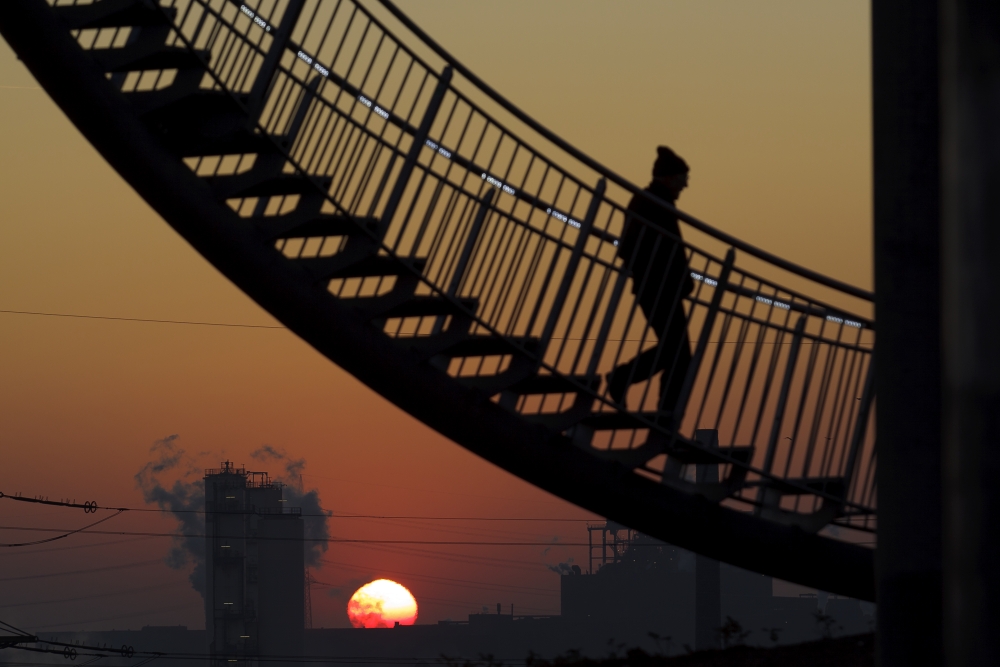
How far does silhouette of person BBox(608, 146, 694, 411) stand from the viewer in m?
7.32

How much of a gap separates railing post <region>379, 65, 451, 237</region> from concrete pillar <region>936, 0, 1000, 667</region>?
4.55 m

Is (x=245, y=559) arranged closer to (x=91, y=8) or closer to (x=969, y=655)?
(x=91, y=8)

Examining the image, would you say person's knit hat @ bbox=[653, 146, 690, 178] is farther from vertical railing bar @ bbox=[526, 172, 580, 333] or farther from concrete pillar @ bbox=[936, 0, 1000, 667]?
concrete pillar @ bbox=[936, 0, 1000, 667]

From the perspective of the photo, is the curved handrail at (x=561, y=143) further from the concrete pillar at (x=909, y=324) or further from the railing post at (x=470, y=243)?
the concrete pillar at (x=909, y=324)

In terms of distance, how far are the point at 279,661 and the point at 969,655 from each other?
64.4 meters

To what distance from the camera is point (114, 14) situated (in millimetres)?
7207

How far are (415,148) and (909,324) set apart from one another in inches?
138

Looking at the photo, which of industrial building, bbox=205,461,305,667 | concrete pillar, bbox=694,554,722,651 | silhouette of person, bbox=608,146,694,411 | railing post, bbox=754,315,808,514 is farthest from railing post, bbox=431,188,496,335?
industrial building, bbox=205,461,305,667

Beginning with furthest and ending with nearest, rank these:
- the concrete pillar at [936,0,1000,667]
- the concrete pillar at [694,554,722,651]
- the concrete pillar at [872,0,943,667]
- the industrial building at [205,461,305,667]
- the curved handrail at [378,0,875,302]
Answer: the industrial building at [205,461,305,667] → the concrete pillar at [694,554,722,651] → the curved handrail at [378,0,875,302] → the concrete pillar at [872,0,943,667] → the concrete pillar at [936,0,1000,667]

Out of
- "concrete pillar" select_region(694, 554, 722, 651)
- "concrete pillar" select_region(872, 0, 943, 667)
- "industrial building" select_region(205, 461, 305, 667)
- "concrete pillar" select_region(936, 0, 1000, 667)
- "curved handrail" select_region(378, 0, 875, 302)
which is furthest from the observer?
"industrial building" select_region(205, 461, 305, 667)

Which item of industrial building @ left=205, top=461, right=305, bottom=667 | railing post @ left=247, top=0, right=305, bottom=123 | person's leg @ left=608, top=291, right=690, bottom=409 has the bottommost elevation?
industrial building @ left=205, top=461, right=305, bottom=667

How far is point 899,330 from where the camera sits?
14.7ft

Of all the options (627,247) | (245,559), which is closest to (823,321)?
(627,247)

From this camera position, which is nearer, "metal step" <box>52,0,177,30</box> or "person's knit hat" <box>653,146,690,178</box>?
"metal step" <box>52,0,177,30</box>
